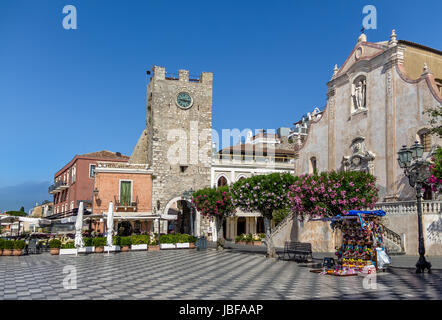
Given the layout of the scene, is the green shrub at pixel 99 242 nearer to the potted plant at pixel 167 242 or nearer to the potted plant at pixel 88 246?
A: the potted plant at pixel 88 246

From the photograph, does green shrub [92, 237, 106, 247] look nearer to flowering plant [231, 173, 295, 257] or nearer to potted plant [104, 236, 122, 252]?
potted plant [104, 236, 122, 252]

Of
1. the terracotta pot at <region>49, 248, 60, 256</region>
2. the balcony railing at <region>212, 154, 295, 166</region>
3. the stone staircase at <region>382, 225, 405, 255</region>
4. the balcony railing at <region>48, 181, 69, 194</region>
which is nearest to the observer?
the stone staircase at <region>382, 225, 405, 255</region>

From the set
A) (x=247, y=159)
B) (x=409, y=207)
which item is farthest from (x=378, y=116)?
(x=247, y=159)

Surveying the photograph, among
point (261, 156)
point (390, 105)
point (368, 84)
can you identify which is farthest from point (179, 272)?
point (261, 156)

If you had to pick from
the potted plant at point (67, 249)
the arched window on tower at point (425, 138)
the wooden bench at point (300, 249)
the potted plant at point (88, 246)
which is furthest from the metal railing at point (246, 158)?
the wooden bench at point (300, 249)

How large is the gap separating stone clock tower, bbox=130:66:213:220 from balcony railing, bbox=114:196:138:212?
1.94 m

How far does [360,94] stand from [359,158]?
187 inches

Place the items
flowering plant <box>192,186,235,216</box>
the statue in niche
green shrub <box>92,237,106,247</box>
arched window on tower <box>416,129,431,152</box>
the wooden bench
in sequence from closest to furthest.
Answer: the wooden bench → arched window on tower <box>416,129,431,152</box> → green shrub <box>92,237,106,247</box> → flowering plant <box>192,186,235,216</box> → the statue in niche

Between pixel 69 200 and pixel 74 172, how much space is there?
3.34 metres

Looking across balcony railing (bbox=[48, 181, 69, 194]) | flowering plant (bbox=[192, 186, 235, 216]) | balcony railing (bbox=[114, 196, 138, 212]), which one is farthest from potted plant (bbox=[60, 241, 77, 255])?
balcony railing (bbox=[48, 181, 69, 194])

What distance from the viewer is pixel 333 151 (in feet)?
108

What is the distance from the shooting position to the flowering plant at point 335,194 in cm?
1945

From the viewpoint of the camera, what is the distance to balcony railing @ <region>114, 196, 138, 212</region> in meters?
37.5
